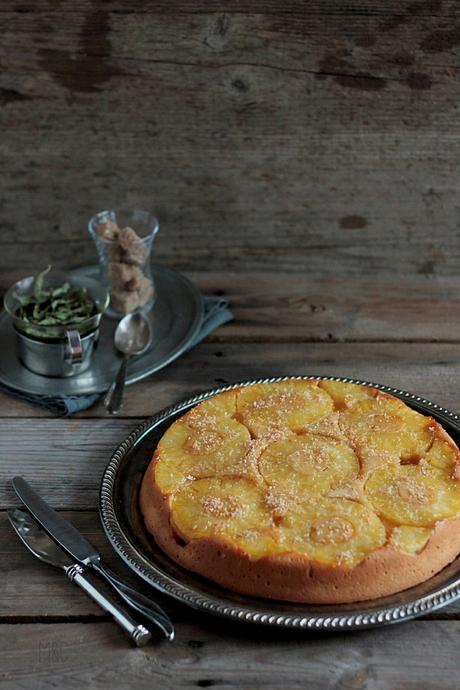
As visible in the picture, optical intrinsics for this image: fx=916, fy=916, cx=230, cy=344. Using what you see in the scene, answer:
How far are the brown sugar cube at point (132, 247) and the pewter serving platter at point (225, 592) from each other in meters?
0.50

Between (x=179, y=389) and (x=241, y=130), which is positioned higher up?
(x=241, y=130)

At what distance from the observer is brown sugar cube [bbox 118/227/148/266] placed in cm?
164

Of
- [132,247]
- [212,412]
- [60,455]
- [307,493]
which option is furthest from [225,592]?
[132,247]

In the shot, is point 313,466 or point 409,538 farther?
point 313,466

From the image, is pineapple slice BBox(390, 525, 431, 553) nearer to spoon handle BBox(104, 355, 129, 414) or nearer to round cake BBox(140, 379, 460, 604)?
round cake BBox(140, 379, 460, 604)

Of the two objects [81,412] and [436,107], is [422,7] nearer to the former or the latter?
[436,107]

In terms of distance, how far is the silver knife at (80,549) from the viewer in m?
1.05

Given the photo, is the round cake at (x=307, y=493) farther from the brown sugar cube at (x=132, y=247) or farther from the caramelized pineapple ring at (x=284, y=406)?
the brown sugar cube at (x=132, y=247)

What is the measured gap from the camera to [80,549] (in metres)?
1.15

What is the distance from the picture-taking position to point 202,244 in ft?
6.30

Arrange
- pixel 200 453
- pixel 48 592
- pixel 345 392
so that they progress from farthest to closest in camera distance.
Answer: pixel 345 392
pixel 200 453
pixel 48 592

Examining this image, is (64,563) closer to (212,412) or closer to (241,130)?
(212,412)

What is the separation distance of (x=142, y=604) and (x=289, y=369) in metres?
0.61

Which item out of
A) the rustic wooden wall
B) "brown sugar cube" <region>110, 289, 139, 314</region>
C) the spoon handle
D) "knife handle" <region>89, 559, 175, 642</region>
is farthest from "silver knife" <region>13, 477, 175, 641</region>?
the rustic wooden wall
